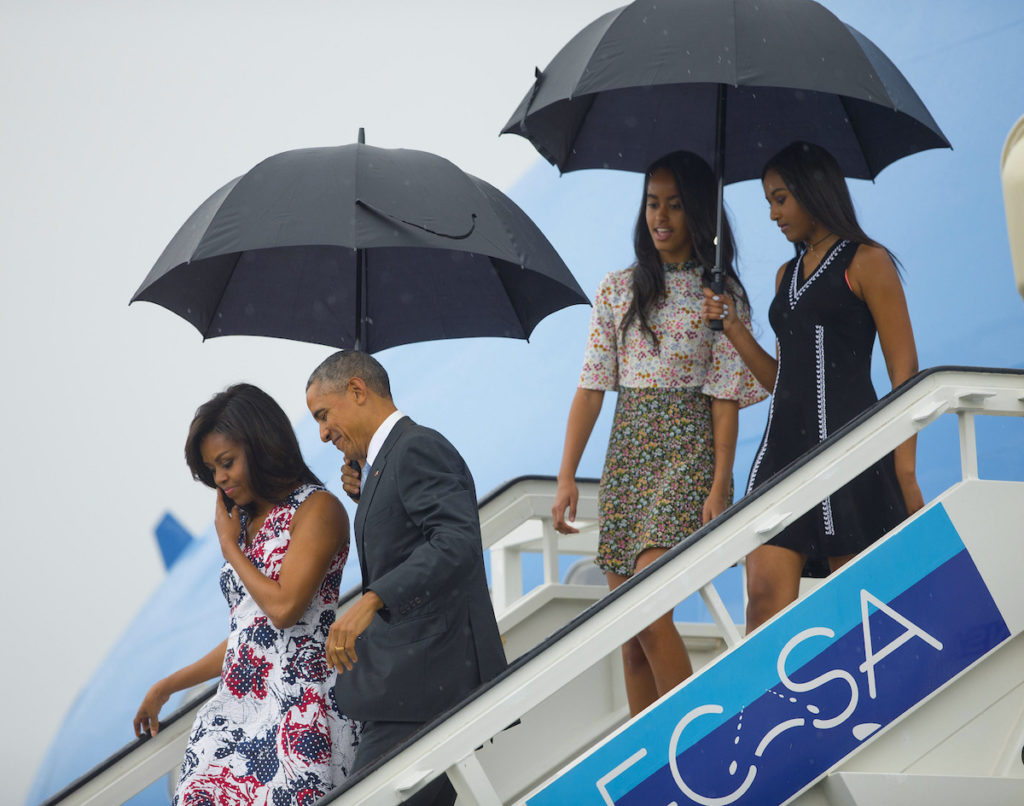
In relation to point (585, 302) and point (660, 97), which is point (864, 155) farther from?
point (585, 302)

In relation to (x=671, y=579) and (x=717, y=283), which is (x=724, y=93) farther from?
(x=671, y=579)

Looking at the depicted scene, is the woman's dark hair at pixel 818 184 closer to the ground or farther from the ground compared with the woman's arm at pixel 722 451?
farther from the ground

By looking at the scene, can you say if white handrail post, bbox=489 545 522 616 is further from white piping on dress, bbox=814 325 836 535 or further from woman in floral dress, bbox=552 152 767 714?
white piping on dress, bbox=814 325 836 535

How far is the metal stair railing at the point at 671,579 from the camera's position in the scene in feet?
8.40

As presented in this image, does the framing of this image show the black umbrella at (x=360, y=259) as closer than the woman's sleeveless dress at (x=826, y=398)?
No

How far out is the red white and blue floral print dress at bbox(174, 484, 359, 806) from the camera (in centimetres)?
285

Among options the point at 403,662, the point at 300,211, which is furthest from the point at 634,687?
the point at 300,211

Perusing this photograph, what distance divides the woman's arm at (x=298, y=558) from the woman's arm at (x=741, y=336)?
1.16m

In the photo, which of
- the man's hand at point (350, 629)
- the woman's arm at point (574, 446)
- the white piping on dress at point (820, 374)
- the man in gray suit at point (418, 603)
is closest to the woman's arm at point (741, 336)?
the white piping on dress at point (820, 374)

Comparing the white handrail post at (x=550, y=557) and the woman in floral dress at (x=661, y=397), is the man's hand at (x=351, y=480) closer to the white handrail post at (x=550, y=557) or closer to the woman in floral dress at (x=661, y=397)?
the woman in floral dress at (x=661, y=397)

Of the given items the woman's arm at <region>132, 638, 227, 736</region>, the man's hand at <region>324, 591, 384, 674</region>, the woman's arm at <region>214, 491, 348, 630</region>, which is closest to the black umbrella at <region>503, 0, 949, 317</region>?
the woman's arm at <region>214, 491, 348, 630</region>

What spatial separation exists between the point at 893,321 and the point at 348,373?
1.38 meters

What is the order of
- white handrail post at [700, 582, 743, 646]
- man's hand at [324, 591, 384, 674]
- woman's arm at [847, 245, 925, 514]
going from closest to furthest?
man's hand at [324, 591, 384, 674] < white handrail post at [700, 582, 743, 646] < woman's arm at [847, 245, 925, 514]

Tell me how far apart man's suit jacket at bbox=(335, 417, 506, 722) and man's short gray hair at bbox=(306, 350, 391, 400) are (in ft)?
0.70
